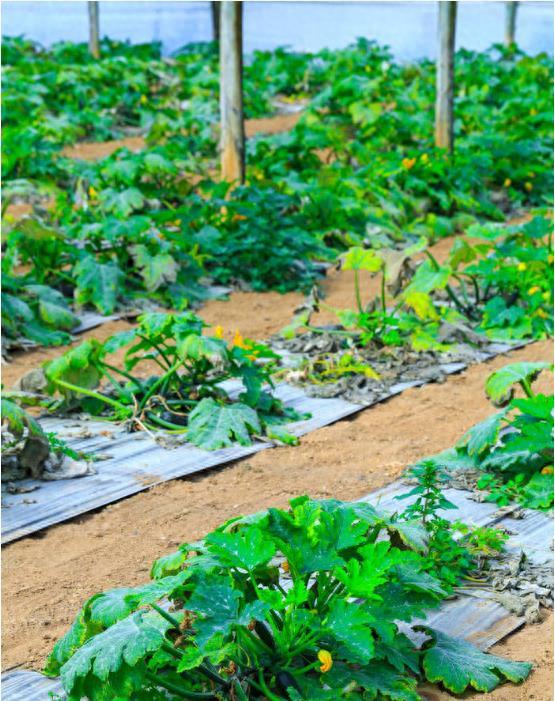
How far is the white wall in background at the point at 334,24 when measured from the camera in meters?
22.6

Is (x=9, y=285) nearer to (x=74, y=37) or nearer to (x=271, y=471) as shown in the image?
(x=271, y=471)

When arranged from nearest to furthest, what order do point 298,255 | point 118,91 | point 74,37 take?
point 298,255 → point 118,91 → point 74,37

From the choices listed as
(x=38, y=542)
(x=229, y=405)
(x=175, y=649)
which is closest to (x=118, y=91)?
(x=229, y=405)

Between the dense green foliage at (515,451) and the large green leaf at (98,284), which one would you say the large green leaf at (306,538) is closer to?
the dense green foliage at (515,451)

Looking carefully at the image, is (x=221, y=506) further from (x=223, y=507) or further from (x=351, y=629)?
(x=351, y=629)

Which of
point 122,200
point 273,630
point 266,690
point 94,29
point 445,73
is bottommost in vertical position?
point 266,690

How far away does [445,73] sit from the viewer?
11672mm

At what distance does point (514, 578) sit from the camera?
3951mm

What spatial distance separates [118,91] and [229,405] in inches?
429

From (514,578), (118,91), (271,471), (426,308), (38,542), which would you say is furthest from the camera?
(118,91)

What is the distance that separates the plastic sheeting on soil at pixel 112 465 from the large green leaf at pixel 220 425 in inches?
1.8

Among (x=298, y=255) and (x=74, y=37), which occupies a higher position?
(x=74, y=37)

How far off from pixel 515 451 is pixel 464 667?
1.57 meters

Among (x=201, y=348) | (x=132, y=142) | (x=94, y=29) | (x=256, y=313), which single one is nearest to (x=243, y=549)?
(x=201, y=348)
